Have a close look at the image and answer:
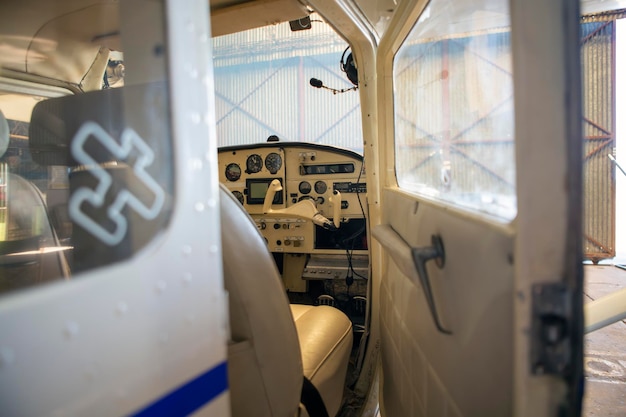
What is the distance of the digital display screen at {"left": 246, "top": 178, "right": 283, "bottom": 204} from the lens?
3.46 m

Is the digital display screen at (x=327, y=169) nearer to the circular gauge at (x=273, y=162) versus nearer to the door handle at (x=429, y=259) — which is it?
the circular gauge at (x=273, y=162)

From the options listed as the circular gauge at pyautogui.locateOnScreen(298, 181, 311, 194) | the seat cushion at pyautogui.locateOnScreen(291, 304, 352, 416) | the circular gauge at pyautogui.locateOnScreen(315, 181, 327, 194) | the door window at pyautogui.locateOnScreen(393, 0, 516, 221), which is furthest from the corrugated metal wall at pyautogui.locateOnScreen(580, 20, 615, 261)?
the door window at pyautogui.locateOnScreen(393, 0, 516, 221)

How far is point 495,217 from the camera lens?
0.57 metres

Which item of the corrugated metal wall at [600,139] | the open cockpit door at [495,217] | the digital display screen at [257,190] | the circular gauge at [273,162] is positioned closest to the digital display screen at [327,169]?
the circular gauge at [273,162]

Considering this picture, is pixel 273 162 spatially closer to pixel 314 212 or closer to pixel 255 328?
pixel 314 212

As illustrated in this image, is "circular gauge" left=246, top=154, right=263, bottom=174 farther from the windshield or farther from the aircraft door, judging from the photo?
the windshield

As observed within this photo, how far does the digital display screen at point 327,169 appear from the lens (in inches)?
128

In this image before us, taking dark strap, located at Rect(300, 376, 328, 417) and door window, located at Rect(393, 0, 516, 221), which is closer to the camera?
door window, located at Rect(393, 0, 516, 221)

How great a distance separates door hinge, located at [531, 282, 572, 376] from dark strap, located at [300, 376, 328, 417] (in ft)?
2.79

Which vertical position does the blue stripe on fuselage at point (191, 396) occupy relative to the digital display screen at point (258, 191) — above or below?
below

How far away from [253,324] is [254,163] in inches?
109

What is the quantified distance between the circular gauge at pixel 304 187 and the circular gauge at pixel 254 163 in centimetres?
45

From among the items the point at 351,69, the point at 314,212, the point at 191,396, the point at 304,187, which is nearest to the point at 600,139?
the point at 304,187

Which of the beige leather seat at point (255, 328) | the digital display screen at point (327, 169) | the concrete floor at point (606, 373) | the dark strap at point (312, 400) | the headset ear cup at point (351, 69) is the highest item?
the headset ear cup at point (351, 69)
